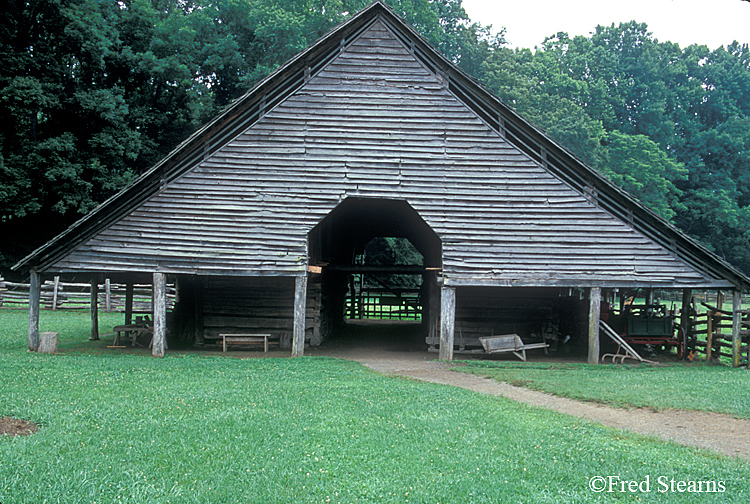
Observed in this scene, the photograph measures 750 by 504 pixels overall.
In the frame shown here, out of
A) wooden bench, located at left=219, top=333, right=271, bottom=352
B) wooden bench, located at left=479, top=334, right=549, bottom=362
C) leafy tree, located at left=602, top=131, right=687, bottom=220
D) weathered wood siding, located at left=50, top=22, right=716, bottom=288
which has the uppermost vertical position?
leafy tree, located at left=602, top=131, right=687, bottom=220

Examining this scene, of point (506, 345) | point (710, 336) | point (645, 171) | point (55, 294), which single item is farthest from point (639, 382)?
point (645, 171)

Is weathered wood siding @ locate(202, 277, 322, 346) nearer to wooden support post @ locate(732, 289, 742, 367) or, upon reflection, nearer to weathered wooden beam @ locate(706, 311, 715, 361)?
weathered wooden beam @ locate(706, 311, 715, 361)

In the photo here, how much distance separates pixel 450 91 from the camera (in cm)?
1625

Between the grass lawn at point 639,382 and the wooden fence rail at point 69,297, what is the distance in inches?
857

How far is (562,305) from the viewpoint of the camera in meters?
19.7

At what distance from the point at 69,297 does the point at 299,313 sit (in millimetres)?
21222

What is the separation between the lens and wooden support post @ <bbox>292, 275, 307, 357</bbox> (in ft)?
50.9

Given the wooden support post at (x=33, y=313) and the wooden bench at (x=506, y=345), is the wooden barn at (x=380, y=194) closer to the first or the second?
the wooden support post at (x=33, y=313)

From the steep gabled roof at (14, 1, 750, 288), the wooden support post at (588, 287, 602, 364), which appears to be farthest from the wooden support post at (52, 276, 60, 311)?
the wooden support post at (588, 287, 602, 364)

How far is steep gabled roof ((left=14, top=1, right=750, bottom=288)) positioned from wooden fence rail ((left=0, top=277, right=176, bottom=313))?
15108 millimetres

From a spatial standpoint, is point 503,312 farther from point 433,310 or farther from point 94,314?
point 94,314

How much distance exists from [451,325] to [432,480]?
382 inches

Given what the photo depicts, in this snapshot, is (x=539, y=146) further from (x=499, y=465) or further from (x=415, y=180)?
(x=499, y=465)

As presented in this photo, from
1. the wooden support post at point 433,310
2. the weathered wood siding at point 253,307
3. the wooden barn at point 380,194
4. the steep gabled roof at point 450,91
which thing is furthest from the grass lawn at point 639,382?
the weathered wood siding at point 253,307
